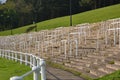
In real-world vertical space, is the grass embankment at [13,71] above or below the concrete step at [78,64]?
below

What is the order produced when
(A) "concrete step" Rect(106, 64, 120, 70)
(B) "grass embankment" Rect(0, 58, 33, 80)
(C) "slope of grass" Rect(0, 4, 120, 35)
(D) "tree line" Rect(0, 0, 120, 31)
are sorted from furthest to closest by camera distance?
(D) "tree line" Rect(0, 0, 120, 31)
(C) "slope of grass" Rect(0, 4, 120, 35)
(B) "grass embankment" Rect(0, 58, 33, 80)
(A) "concrete step" Rect(106, 64, 120, 70)

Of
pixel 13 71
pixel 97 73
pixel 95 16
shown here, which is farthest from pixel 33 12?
pixel 97 73

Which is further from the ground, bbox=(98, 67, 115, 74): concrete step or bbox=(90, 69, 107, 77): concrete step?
bbox=(98, 67, 115, 74): concrete step

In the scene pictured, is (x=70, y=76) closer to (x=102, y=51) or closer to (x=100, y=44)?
(x=102, y=51)

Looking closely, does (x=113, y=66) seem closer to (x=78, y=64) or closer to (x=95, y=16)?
(x=78, y=64)

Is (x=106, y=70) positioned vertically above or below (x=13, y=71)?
above

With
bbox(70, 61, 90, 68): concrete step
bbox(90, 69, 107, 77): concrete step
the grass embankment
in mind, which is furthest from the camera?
the grass embankment

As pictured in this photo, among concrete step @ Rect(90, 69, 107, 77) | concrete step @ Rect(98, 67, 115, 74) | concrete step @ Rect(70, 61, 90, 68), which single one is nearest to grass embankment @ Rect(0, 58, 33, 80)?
concrete step @ Rect(70, 61, 90, 68)

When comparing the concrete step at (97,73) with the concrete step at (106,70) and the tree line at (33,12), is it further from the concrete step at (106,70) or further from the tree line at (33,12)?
the tree line at (33,12)

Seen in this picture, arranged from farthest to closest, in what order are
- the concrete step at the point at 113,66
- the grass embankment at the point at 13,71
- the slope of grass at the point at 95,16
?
the slope of grass at the point at 95,16 → the grass embankment at the point at 13,71 → the concrete step at the point at 113,66

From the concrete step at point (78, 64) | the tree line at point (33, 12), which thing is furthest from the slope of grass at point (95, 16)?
the tree line at point (33, 12)

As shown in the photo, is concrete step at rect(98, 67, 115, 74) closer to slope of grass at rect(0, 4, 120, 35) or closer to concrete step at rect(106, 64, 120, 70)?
concrete step at rect(106, 64, 120, 70)

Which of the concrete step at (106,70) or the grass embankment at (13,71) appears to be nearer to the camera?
the concrete step at (106,70)

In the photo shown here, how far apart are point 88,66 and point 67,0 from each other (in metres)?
85.3
